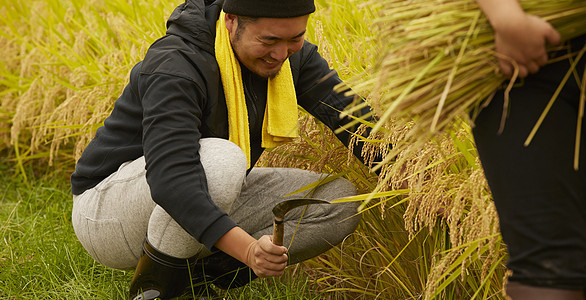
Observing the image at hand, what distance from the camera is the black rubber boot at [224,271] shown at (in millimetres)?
2227

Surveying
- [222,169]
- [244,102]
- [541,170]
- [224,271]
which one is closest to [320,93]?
[244,102]

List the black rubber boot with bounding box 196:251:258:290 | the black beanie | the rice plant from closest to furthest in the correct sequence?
the rice plant, the black beanie, the black rubber boot with bounding box 196:251:258:290

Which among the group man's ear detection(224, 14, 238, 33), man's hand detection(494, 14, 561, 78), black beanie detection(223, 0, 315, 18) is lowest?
man's ear detection(224, 14, 238, 33)

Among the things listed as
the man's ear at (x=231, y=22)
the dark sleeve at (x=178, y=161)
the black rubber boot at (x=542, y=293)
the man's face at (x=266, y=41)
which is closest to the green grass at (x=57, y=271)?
the dark sleeve at (x=178, y=161)

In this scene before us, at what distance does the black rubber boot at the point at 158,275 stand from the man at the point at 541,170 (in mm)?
1115

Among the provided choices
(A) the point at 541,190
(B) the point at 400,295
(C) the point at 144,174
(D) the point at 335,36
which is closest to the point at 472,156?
(B) the point at 400,295

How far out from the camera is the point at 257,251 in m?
1.75

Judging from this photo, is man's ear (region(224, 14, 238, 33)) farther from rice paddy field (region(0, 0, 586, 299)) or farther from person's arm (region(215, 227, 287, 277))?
person's arm (region(215, 227, 287, 277))

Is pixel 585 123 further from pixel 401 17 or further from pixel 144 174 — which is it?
pixel 144 174

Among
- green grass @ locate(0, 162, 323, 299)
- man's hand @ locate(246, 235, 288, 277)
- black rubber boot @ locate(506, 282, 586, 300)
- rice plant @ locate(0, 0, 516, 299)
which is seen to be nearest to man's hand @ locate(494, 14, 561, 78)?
rice plant @ locate(0, 0, 516, 299)

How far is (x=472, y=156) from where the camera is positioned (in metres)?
1.87

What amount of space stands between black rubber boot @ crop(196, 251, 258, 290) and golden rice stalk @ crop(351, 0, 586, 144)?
112cm

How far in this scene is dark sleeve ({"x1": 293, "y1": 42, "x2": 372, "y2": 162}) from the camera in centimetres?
226

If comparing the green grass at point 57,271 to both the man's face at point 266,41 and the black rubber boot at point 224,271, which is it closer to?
the black rubber boot at point 224,271
